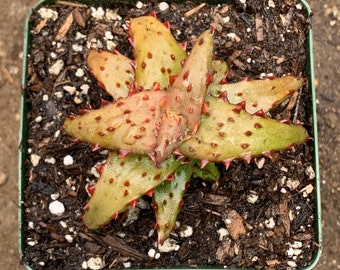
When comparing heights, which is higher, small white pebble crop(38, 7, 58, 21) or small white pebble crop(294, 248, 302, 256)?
small white pebble crop(38, 7, 58, 21)

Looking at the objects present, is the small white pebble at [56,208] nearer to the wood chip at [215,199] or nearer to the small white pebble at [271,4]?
the wood chip at [215,199]

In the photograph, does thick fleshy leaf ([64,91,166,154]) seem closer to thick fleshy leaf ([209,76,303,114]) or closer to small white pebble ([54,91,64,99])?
thick fleshy leaf ([209,76,303,114])

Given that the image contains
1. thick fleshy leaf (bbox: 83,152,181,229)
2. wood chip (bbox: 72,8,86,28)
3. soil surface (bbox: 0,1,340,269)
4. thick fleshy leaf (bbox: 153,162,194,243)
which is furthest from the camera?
soil surface (bbox: 0,1,340,269)

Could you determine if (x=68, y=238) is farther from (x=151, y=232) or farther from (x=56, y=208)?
(x=151, y=232)

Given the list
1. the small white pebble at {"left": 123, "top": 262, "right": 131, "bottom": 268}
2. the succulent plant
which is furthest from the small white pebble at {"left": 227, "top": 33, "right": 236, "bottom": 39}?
the small white pebble at {"left": 123, "top": 262, "right": 131, "bottom": 268}

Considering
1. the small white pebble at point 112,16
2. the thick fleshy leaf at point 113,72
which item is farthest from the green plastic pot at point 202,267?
the thick fleshy leaf at point 113,72

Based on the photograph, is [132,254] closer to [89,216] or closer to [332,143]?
[89,216]

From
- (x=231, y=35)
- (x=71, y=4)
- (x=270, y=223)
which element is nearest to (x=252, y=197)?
(x=270, y=223)
